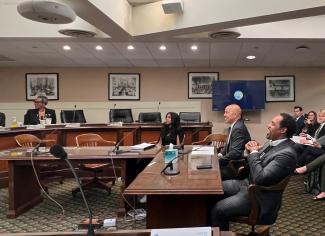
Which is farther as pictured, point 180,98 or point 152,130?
point 180,98

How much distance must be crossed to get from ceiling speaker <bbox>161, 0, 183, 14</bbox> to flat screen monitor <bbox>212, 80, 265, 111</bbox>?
475 centimetres

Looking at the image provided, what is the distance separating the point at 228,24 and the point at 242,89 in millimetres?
4805

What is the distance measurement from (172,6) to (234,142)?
208 centimetres

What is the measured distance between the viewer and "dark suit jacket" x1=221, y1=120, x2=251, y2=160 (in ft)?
11.5

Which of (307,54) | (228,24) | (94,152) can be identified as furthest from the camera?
(307,54)

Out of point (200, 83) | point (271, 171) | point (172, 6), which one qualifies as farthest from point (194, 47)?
point (271, 171)

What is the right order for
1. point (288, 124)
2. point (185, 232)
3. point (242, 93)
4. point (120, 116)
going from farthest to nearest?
1. point (242, 93)
2. point (120, 116)
3. point (288, 124)
4. point (185, 232)

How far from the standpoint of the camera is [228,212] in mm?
2387

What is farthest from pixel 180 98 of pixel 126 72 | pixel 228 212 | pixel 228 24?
pixel 228 212

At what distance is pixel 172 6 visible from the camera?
4.35m

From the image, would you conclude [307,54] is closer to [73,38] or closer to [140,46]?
[140,46]

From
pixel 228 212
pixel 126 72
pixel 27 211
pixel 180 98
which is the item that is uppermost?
pixel 126 72

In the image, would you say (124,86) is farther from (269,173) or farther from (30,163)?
(269,173)

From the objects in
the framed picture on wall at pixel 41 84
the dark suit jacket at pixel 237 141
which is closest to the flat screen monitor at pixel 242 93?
the framed picture on wall at pixel 41 84
